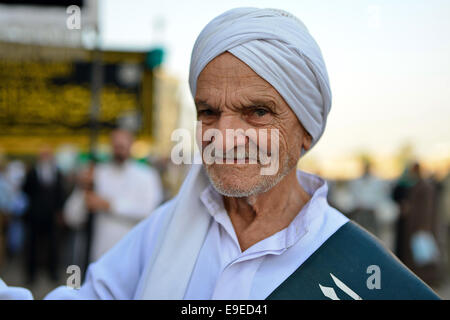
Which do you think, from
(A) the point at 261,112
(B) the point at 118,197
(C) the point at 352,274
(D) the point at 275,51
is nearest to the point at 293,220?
(C) the point at 352,274

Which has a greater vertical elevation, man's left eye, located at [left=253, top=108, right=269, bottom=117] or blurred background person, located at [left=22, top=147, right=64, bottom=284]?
man's left eye, located at [left=253, top=108, right=269, bottom=117]

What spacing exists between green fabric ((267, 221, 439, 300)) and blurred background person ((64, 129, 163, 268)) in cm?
295

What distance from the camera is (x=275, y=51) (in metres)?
1.29

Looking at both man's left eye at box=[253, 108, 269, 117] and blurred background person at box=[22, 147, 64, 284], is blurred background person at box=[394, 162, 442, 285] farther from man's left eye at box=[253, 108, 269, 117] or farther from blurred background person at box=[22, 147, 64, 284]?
man's left eye at box=[253, 108, 269, 117]

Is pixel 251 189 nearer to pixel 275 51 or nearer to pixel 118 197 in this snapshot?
pixel 275 51

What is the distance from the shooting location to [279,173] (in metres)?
1.40

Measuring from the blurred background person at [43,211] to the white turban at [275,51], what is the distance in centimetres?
592

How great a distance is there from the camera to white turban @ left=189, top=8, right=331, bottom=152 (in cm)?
129

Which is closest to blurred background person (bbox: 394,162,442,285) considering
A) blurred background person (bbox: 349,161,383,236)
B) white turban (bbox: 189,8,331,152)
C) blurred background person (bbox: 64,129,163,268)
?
blurred background person (bbox: 349,161,383,236)

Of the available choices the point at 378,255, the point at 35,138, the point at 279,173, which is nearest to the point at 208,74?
the point at 279,173

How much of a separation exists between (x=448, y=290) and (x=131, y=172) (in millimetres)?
4343

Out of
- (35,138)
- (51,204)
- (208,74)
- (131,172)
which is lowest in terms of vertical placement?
(51,204)

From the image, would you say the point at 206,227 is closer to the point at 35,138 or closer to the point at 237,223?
the point at 237,223

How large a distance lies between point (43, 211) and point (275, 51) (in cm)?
620
